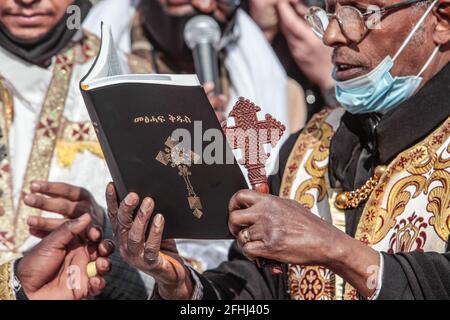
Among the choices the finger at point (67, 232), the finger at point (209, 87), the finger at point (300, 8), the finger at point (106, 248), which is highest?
the finger at point (300, 8)

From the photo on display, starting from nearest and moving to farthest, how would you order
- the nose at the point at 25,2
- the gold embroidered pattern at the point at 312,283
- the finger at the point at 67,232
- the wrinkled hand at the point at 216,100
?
the gold embroidered pattern at the point at 312,283, the finger at the point at 67,232, the nose at the point at 25,2, the wrinkled hand at the point at 216,100

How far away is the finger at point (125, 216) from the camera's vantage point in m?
4.16

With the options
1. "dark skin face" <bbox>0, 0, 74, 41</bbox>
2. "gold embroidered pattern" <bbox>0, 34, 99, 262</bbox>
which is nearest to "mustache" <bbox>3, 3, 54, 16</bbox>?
"dark skin face" <bbox>0, 0, 74, 41</bbox>

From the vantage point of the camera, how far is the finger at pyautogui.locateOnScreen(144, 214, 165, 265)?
13.8ft

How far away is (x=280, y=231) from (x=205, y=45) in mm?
2459

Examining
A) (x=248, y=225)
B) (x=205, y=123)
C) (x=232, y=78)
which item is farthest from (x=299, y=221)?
(x=232, y=78)

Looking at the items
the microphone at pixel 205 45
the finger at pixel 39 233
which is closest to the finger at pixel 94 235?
the finger at pixel 39 233

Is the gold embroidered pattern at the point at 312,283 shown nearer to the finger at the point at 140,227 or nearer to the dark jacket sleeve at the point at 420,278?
the dark jacket sleeve at the point at 420,278

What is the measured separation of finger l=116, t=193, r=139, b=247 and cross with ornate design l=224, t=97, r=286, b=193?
374mm

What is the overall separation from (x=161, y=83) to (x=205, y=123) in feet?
0.62

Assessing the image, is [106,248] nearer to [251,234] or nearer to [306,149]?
[306,149]

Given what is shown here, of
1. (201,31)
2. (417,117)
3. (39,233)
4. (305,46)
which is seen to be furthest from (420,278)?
(305,46)

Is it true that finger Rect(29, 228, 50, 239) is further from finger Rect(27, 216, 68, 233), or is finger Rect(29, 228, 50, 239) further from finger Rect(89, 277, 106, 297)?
finger Rect(89, 277, 106, 297)
